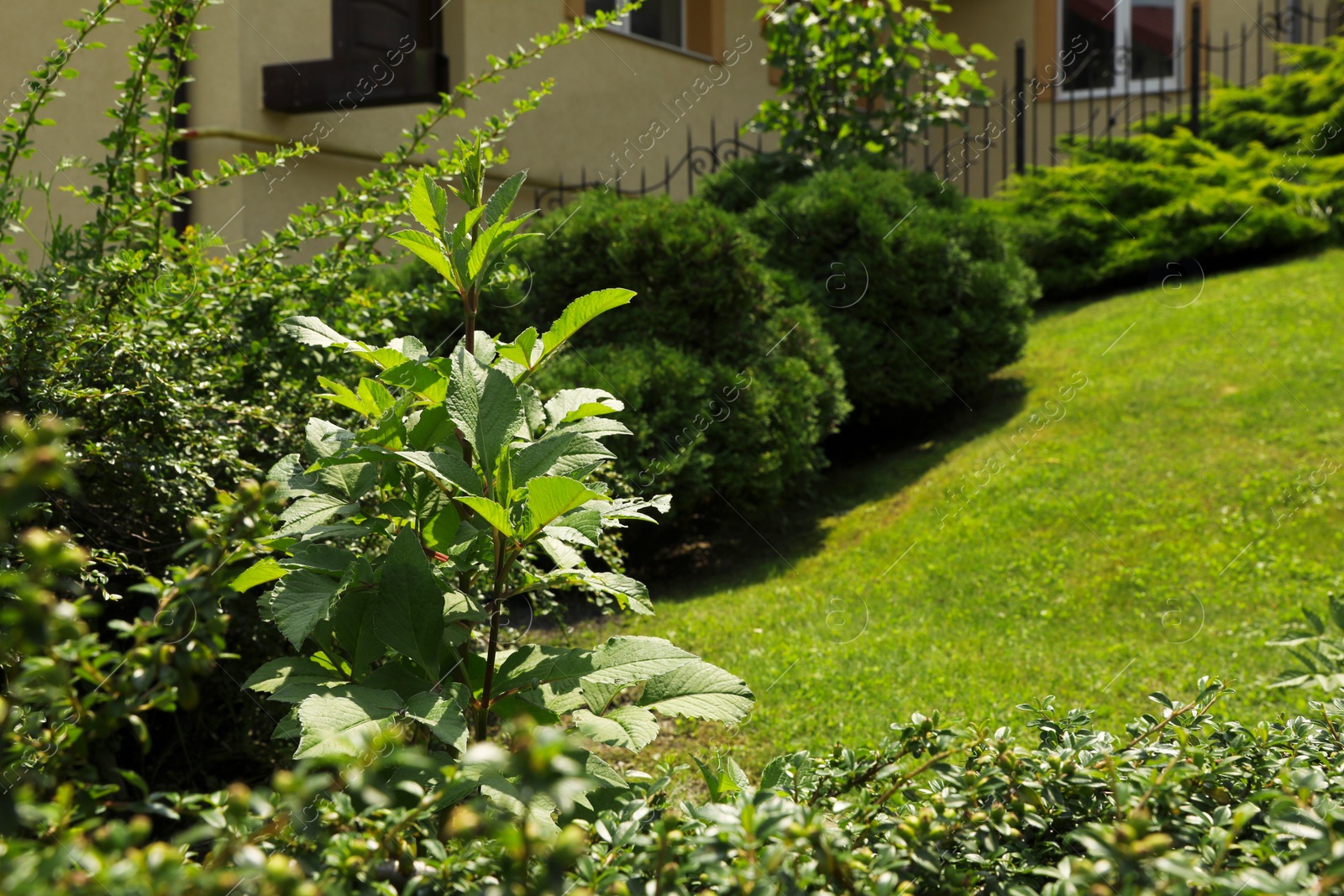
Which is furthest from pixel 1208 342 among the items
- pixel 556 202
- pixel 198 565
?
pixel 198 565

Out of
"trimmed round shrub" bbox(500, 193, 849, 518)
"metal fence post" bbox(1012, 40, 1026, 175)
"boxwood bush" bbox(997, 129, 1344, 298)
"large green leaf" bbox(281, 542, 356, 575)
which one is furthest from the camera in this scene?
"metal fence post" bbox(1012, 40, 1026, 175)

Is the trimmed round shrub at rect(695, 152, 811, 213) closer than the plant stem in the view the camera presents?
No

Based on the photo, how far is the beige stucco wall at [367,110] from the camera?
721 cm

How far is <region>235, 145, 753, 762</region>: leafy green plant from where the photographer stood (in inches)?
63.0

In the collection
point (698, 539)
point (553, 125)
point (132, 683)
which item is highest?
point (553, 125)

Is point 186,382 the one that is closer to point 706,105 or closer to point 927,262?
point 927,262

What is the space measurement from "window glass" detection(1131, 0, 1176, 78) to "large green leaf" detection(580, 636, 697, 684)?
15236 mm

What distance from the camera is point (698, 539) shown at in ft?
21.8

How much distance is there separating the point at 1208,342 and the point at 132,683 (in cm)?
838

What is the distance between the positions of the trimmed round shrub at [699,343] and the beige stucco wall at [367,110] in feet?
6.94

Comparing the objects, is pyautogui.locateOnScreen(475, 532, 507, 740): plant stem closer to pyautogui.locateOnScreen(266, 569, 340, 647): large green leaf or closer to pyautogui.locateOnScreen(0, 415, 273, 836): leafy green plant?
pyautogui.locateOnScreen(266, 569, 340, 647): large green leaf

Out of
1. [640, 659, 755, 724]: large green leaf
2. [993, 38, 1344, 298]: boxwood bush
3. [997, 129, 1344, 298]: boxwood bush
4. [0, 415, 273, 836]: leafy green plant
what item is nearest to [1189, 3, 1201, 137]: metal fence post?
[993, 38, 1344, 298]: boxwood bush

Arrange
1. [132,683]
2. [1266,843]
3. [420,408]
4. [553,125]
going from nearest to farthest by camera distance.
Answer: [132,683], [1266,843], [420,408], [553,125]

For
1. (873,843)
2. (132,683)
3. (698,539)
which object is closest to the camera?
(132,683)
